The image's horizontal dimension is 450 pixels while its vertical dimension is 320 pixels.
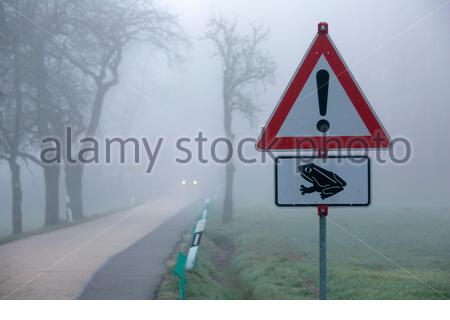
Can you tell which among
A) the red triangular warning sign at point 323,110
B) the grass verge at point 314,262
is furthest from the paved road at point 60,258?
the red triangular warning sign at point 323,110

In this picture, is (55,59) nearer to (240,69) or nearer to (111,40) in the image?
(111,40)

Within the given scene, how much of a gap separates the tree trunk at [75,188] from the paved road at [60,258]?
25.6ft

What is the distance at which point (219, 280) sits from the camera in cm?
1491

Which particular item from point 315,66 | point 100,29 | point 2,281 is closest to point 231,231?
point 100,29

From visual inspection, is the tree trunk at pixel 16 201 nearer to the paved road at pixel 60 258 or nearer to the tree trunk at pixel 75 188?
the paved road at pixel 60 258

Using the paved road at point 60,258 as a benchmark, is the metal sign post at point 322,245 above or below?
above

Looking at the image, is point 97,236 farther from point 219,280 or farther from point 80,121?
point 80,121

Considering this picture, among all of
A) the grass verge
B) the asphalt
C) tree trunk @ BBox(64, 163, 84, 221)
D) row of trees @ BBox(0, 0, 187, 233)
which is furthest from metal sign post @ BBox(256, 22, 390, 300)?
tree trunk @ BBox(64, 163, 84, 221)

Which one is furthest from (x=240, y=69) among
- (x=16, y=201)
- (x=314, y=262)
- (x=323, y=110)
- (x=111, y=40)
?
(x=323, y=110)

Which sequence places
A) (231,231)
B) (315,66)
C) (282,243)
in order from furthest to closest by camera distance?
1. (231,231)
2. (282,243)
3. (315,66)

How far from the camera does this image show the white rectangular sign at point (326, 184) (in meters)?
4.93

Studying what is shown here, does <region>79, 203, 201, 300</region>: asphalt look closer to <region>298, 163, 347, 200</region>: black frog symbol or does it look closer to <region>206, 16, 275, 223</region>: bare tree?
<region>298, 163, 347, 200</region>: black frog symbol

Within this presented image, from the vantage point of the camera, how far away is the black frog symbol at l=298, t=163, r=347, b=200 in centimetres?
495
